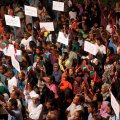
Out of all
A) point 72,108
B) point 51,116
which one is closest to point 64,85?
point 72,108

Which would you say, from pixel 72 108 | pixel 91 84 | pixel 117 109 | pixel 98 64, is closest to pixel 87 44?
pixel 98 64

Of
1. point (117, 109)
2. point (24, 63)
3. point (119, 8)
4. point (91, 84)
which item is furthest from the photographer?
point (119, 8)

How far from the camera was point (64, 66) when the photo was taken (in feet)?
39.9

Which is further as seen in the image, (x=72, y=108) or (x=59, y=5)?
(x=59, y=5)

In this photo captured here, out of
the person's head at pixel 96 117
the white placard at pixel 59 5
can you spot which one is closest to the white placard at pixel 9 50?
the white placard at pixel 59 5

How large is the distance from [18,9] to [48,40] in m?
1.99

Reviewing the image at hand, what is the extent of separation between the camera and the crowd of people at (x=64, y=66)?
9.93 metres

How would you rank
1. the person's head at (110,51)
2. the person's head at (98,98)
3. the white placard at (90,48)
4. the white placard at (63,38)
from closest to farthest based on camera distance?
the person's head at (98,98), the white placard at (90,48), the person's head at (110,51), the white placard at (63,38)

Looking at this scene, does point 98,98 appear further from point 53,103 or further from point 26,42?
point 26,42

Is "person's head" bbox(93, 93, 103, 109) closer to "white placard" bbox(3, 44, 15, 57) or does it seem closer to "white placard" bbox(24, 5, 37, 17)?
"white placard" bbox(3, 44, 15, 57)

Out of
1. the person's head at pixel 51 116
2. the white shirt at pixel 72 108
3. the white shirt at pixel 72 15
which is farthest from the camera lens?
the white shirt at pixel 72 15

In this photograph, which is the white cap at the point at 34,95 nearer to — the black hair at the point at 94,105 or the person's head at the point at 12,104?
the person's head at the point at 12,104

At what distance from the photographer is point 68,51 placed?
496 inches

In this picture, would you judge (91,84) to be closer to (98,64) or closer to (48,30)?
(98,64)
